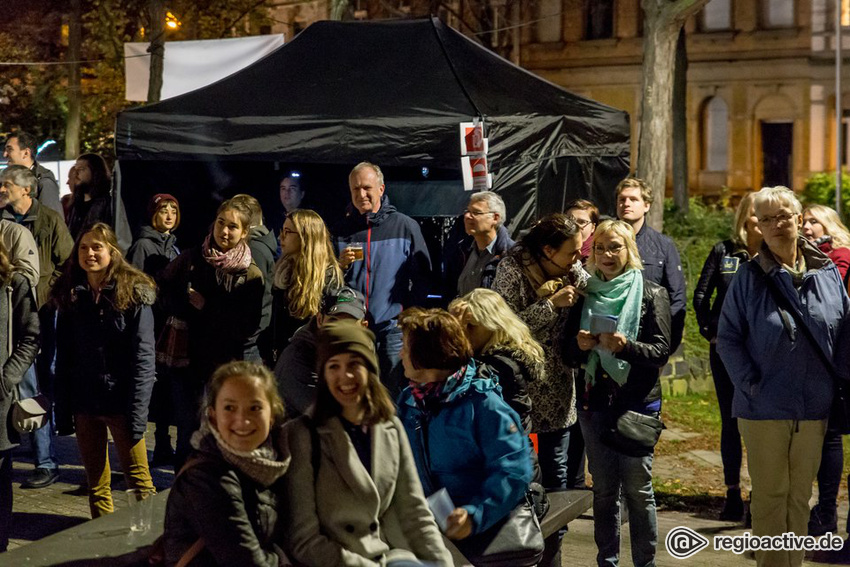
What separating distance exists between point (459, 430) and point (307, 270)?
286 centimetres

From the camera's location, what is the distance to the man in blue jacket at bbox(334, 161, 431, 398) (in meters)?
8.27

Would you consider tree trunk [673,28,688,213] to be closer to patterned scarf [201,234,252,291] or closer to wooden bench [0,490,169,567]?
patterned scarf [201,234,252,291]

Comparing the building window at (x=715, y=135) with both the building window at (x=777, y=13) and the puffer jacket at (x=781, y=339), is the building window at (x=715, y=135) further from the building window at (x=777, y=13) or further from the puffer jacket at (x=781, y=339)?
the puffer jacket at (x=781, y=339)

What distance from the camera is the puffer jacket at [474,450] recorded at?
468 centimetres

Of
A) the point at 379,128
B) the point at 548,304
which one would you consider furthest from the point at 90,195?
the point at 548,304

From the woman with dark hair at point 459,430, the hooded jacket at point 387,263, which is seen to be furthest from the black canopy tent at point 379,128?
the woman with dark hair at point 459,430

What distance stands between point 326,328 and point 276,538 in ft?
2.34

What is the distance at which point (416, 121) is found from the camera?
9391 mm

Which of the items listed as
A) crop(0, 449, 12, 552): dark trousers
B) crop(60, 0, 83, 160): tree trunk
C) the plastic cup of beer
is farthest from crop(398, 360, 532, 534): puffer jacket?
crop(60, 0, 83, 160): tree trunk

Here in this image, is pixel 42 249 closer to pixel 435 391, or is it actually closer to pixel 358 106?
pixel 358 106

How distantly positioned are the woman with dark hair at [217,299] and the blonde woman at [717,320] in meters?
2.69

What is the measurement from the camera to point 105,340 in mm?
6746

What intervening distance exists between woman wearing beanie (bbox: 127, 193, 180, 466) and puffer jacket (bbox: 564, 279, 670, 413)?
341 cm

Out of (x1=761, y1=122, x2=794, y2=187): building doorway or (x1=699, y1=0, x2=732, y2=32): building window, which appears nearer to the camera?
(x1=699, y1=0, x2=732, y2=32): building window
